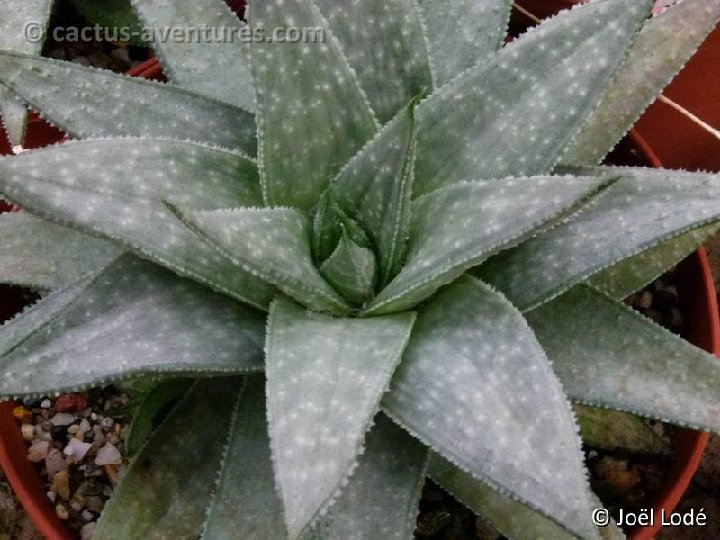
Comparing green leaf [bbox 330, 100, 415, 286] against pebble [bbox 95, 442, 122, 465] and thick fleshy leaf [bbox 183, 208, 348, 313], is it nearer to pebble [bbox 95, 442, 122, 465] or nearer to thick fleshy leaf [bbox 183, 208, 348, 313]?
thick fleshy leaf [bbox 183, 208, 348, 313]

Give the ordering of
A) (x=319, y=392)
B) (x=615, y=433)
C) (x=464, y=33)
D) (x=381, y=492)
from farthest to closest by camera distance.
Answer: (x=615, y=433), (x=464, y=33), (x=381, y=492), (x=319, y=392)

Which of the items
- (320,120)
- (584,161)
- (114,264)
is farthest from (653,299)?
(114,264)

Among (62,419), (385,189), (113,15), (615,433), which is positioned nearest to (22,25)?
(113,15)

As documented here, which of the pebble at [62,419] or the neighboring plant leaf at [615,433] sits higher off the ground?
the neighboring plant leaf at [615,433]

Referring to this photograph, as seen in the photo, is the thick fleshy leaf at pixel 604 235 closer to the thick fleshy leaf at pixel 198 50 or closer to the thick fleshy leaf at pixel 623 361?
the thick fleshy leaf at pixel 623 361

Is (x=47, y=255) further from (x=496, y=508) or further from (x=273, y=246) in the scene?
(x=496, y=508)

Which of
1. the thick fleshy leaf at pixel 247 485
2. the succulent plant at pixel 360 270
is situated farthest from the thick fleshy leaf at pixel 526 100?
the thick fleshy leaf at pixel 247 485
